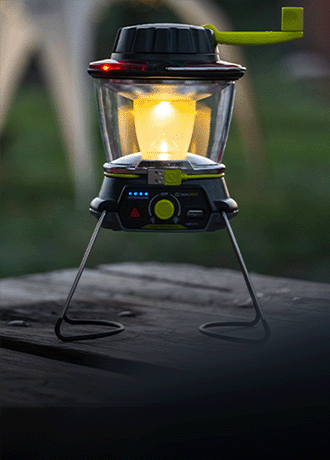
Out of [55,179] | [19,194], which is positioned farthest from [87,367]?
[55,179]

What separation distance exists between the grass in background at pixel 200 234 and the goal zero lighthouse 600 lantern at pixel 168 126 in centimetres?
288

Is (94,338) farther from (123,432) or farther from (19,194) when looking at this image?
(19,194)

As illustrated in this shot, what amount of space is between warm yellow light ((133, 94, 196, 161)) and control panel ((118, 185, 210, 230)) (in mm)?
125

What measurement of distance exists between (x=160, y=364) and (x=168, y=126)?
25.4 inches

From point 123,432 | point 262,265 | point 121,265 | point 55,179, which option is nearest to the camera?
point 123,432

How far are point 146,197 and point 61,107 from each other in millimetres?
3599

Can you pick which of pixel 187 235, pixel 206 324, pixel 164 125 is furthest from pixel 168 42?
pixel 187 235

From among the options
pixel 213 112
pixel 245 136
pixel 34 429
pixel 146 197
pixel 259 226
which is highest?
pixel 213 112

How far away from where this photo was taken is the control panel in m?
1.91

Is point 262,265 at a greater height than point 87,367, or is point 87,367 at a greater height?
point 87,367

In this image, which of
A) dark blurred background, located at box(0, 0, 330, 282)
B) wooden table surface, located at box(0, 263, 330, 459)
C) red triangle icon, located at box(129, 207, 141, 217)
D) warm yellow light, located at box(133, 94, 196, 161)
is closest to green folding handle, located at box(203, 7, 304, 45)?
warm yellow light, located at box(133, 94, 196, 161)

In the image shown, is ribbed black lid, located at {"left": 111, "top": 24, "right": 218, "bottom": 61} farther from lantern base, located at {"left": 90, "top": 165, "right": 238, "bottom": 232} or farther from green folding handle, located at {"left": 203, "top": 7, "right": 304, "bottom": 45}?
lantern base, located at {"left": 90, "top": 165, "right": 238, "bottom": 232}

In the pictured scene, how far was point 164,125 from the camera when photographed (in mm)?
1966

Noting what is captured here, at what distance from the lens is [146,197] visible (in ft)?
6.31
